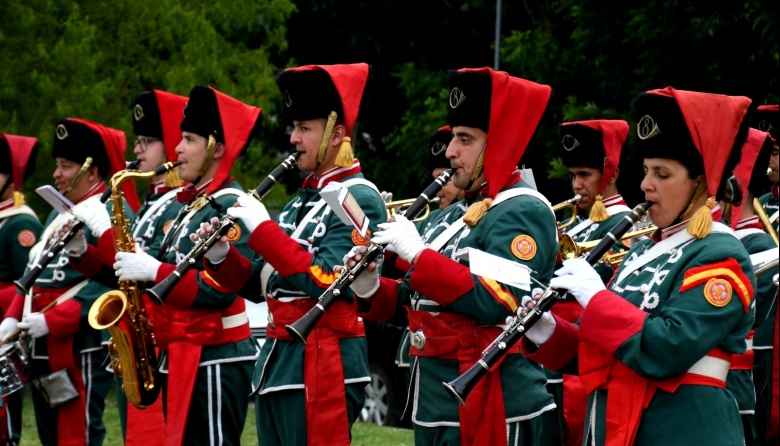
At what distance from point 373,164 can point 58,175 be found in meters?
10.9

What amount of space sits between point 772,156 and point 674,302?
12.1 feet

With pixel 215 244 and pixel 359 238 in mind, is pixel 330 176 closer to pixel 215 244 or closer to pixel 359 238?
pixel 359 238

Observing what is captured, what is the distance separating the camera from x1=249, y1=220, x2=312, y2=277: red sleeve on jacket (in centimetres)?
631

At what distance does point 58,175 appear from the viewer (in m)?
9.46

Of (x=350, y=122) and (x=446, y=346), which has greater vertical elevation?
(x=350, y=122)

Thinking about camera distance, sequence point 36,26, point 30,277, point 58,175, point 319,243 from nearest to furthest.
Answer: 1. point 319,243
2. point 30,277
3. point 58,175
4. point 36,26

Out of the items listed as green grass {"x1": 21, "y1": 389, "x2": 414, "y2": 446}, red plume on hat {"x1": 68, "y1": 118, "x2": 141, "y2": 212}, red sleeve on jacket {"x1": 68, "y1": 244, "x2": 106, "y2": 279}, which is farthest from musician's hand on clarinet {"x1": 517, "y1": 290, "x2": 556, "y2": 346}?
green grass {"x1": 21, "y1": 389, "x2": 414, "y2": 446}

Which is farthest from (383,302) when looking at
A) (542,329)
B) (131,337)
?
(131,337)

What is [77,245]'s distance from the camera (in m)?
8.38

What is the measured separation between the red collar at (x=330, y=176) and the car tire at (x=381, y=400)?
5257mm

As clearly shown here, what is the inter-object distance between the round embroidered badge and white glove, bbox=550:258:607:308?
384 millimetres

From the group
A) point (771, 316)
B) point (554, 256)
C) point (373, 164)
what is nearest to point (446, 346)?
point (554, 256)

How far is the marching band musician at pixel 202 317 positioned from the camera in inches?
282

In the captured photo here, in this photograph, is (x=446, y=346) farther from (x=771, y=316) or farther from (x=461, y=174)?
(x=771, y=316)
